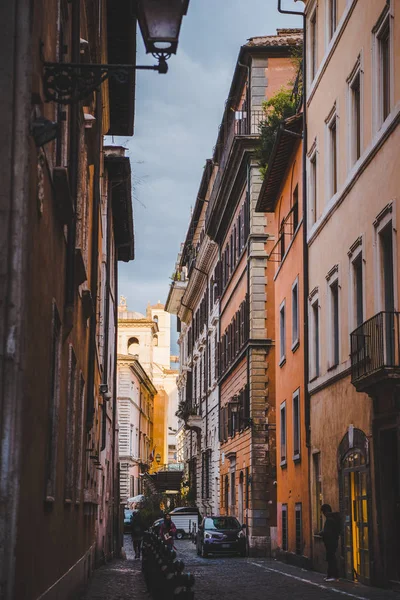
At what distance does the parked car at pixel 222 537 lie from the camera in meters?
35.4

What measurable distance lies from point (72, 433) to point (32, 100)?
21.6 ft

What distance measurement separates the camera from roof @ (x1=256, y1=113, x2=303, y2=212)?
92.5ft

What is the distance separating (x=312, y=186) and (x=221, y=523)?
570 inches

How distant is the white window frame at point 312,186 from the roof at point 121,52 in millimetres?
4767

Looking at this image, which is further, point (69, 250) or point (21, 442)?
point (69, 250)

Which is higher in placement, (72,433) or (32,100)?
(32,100)

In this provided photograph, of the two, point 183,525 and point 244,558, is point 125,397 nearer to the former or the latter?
point 183,525

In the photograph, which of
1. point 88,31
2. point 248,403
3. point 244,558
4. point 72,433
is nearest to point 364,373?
point 72,433

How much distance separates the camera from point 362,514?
787 inches

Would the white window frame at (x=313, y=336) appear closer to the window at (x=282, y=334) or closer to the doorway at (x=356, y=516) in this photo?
the doorway at (x=356, y=516)

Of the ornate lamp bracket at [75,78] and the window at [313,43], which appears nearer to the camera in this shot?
the ornate lamp bracket at [75,78]

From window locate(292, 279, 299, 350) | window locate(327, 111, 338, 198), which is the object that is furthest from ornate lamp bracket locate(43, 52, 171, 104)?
window locate(292, 279, 299, 350)

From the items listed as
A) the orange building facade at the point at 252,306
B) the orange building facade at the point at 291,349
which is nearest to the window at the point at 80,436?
the orange building facade at the point at 291,349

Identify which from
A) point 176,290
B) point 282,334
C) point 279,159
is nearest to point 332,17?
point 279,159
